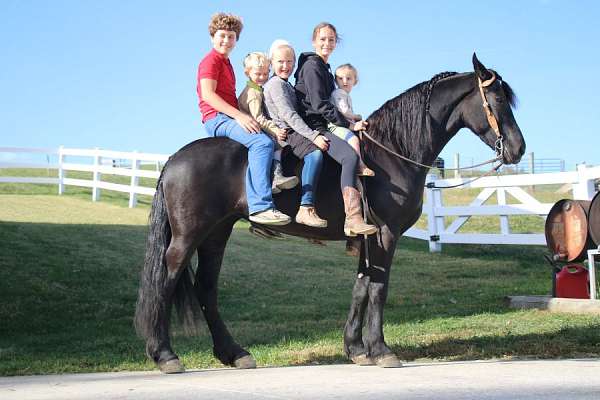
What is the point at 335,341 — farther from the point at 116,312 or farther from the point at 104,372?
the point at 116,312

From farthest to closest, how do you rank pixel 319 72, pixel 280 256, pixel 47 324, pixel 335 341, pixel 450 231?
pixel 450 231 < pixel 280 256 < pixel 47 324 < pixel 335 341 < pixel 319 72

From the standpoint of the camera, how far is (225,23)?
6.55 m

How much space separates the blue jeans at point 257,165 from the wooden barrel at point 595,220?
5.14 metres

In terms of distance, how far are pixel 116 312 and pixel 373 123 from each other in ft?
17.0

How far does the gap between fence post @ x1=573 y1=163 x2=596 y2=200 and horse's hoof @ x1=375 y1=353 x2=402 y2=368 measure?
8.28 m

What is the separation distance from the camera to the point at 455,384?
5215mm

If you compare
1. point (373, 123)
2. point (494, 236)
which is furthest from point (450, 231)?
point (373, 123)

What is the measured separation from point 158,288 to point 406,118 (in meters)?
2.48

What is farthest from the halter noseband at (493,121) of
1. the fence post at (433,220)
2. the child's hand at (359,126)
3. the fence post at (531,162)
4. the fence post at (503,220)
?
the fence post at (531,162)

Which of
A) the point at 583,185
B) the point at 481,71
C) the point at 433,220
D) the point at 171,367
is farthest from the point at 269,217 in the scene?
the point at 433,220

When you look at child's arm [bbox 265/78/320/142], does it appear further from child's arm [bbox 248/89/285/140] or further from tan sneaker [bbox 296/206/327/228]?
tan sneaker [bbox 296/206/327/228]

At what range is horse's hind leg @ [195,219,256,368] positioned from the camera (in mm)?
6473

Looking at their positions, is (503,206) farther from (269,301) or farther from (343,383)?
(343,383)

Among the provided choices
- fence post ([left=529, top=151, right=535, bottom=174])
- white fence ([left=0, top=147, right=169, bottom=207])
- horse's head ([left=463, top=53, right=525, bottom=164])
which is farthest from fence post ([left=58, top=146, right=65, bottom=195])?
fence post ([left=529, top=151, right=535, bottom=174])
